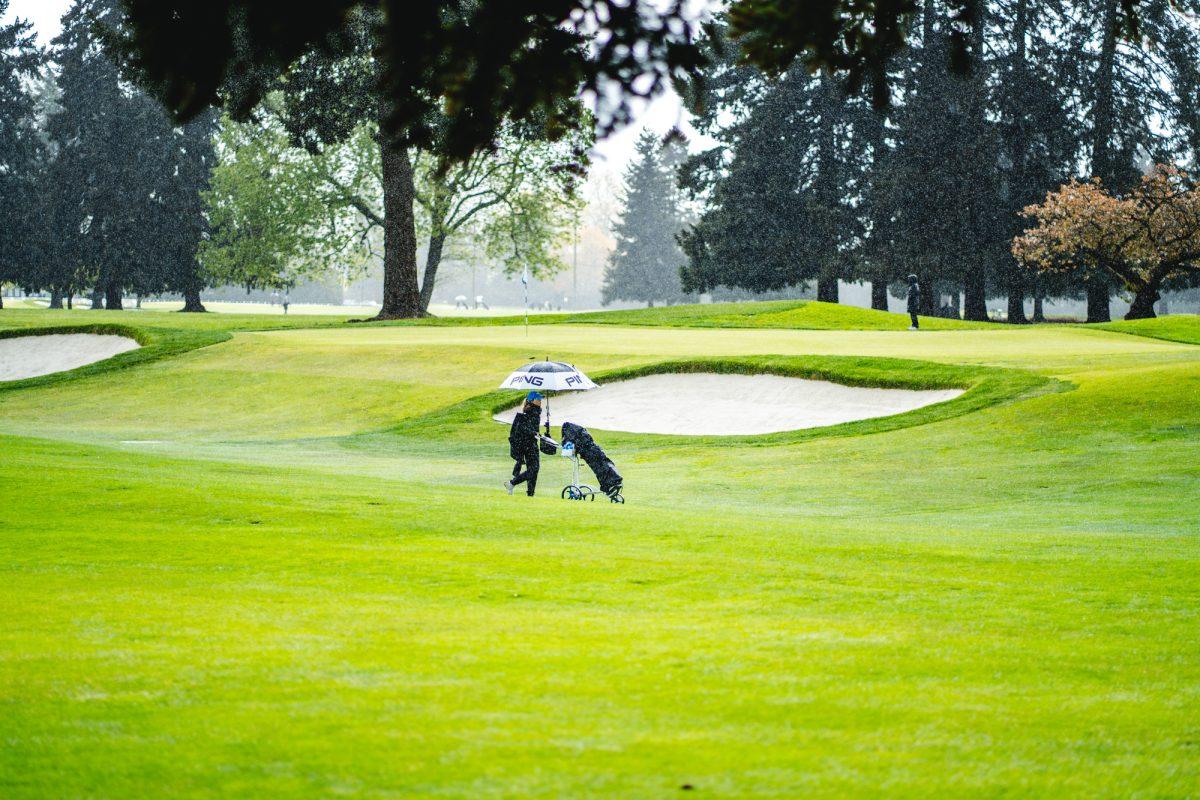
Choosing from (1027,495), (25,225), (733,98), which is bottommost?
(1027,495)

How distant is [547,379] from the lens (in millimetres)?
17734

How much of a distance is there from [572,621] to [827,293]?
66.9 metres

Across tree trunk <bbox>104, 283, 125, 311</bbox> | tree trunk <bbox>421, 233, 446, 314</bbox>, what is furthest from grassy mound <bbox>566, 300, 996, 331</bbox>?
tree trunk <bbox>104, 283, 125, 311</bbox>

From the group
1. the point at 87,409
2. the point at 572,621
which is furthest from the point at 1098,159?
the point at 572,621

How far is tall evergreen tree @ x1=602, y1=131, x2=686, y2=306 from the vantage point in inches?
4656

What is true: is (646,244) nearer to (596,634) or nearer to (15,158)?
(15,158)

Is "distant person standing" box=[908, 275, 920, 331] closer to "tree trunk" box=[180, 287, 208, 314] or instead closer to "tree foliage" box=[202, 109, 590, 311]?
"tree foliage" box=[202, 109, 590, 311]

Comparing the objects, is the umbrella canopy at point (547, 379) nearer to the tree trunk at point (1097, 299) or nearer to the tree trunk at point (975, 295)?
the tree trunk at point (975, 295)

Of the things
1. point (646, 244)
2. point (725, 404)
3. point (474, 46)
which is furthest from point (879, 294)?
point (474, 46)

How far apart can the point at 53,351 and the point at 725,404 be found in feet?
76.1

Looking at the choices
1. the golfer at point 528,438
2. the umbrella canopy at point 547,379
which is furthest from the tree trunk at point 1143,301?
the golfer at point 528,438

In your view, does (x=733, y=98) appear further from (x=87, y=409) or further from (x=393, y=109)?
(x=393, y=109)

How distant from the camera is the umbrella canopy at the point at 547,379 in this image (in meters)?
17.6

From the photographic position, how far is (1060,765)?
522 cm
